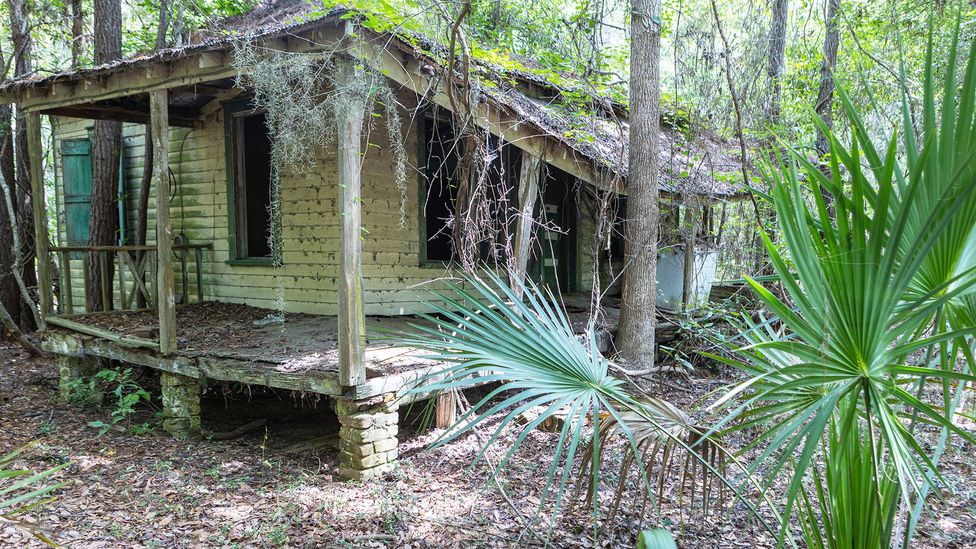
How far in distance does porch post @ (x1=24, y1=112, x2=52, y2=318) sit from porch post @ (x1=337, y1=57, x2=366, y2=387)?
4.10 m

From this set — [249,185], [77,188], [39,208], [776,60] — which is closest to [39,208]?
[39,208]

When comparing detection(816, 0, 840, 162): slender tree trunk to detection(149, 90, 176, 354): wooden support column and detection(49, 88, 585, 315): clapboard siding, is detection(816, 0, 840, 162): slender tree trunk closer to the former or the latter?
detection(49, 88, 585, 315): clapboard siding

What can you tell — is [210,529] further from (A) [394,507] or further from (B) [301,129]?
(B) [301,129]

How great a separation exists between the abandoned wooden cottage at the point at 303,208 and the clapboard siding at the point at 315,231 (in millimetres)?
22

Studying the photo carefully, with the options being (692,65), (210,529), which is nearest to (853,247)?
(210,529)

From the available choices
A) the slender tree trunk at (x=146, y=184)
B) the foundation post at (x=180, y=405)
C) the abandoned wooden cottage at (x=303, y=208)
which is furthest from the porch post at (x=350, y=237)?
the slender tree trunk at (x=146, y=184)

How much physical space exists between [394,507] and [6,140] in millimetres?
8347

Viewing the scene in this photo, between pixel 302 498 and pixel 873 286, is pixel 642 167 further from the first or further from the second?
pixel 873 286

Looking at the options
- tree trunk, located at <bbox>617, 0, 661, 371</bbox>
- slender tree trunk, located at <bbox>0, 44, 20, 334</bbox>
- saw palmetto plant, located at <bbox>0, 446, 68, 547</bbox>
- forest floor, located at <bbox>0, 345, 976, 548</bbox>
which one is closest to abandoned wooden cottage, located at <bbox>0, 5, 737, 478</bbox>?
tree trunk, located at <bbox>617, 0, 661, 371</bbox>

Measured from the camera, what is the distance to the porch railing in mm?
6531

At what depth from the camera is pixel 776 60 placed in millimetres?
9500

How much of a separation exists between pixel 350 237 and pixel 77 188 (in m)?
6.89

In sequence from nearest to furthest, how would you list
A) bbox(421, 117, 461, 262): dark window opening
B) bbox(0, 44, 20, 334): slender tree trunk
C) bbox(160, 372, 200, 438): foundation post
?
bbox(160, 372, 200, 438): foundation post → bbox(421, 117, 461, 262): dark window opening → bbox(0, 44, 20, 334): slender tree trunk

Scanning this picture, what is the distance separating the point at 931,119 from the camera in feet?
6.28
